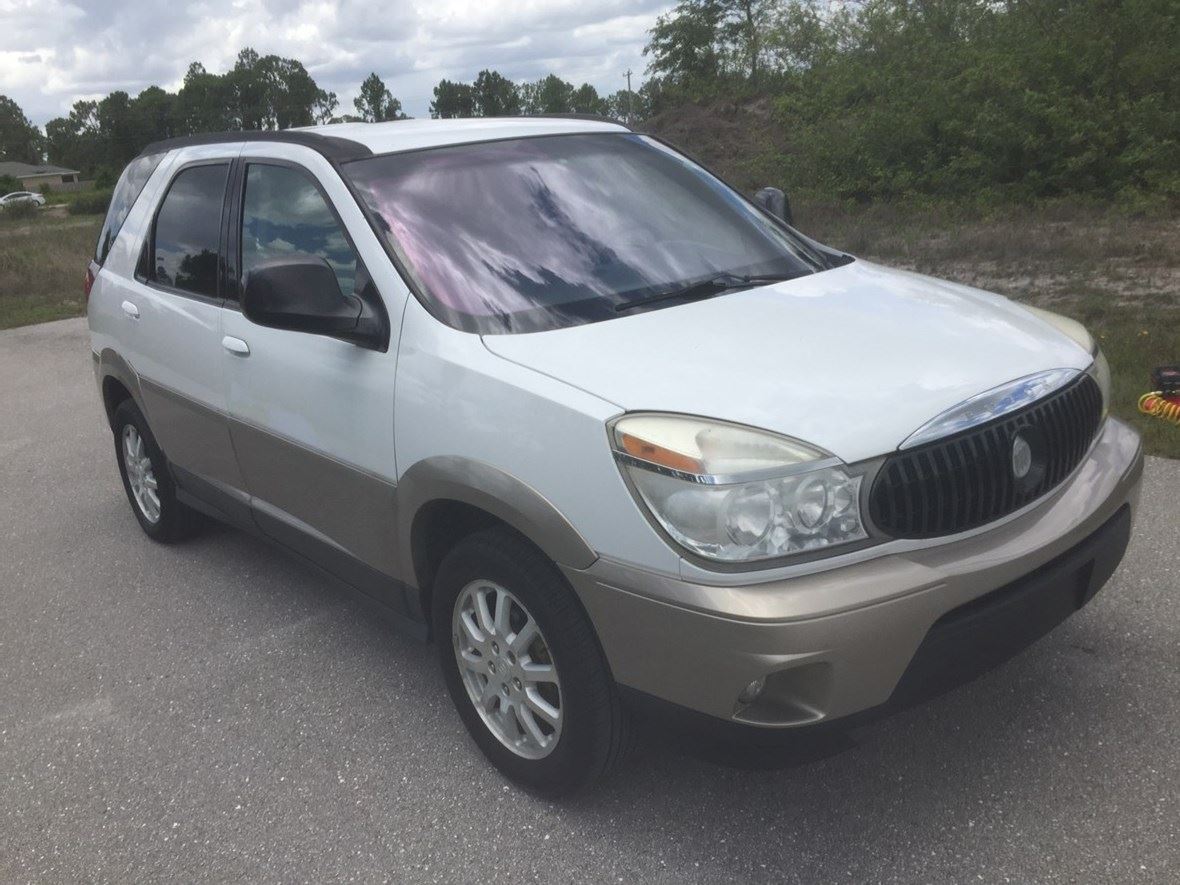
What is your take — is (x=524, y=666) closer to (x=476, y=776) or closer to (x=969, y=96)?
(x=476, y=776)

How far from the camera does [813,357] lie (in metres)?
2.80

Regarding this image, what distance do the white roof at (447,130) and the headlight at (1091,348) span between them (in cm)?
182

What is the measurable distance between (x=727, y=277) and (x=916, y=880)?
1849mm

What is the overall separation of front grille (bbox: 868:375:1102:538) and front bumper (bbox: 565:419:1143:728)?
5 centimetres

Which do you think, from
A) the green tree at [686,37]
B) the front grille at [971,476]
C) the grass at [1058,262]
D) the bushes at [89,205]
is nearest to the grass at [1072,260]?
the grass at [1058,262]

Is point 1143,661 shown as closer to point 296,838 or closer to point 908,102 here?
point 296,838

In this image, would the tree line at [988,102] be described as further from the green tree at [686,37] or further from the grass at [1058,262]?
the green tree at [686,37]

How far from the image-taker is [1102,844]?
8.92 feet

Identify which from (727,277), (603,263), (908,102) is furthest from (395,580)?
(908,102)

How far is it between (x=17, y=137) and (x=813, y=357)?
158270 mm

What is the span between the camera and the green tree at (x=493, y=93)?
Result: 98.6 m

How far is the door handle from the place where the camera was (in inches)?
153

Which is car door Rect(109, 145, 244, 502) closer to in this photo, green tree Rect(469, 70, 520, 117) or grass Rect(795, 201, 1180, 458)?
grass Rect(795, 201, 1180, 458)

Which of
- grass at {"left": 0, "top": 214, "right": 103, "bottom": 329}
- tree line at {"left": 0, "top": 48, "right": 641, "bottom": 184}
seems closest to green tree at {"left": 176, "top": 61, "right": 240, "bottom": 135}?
tree line at {"left": 0, "top": 48, "right": 641, "bottom": 184}
